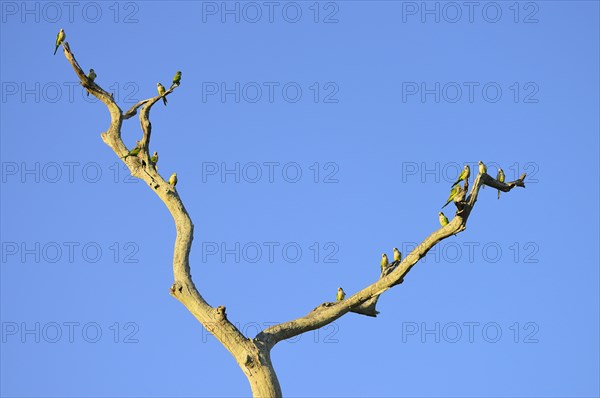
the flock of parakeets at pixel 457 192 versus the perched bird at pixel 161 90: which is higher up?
the perched bird at pixel 161 90

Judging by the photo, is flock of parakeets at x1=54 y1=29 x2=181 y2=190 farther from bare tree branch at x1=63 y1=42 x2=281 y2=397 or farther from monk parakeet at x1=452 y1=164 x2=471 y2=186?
monk parakeet at x1=452 y1=164 x2=471 y2=186

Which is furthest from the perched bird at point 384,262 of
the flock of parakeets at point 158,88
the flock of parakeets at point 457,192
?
Result: the flock of parakeets at point 158,88

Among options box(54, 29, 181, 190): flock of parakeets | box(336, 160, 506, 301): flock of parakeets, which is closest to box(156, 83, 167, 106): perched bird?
box(54, 29, 181, 190): flock of parakeets

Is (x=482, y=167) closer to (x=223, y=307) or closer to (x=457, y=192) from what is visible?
(x=457, y=192)

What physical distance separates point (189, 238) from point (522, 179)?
121 inches

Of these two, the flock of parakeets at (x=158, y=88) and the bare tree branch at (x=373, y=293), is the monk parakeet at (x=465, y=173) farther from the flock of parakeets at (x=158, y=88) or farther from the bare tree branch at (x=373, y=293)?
the flock of parakeets at (x=158, y=88)

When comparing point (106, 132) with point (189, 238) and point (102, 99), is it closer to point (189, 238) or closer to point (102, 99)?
point (102, 99)

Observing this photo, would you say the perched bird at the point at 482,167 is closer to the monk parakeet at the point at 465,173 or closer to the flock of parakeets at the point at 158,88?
the monk parakeet at the point at 465,173

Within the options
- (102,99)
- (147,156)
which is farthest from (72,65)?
(147,156)

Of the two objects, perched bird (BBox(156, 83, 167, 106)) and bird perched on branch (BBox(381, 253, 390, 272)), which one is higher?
perched bird (BBox(156, 83, 167, 106))

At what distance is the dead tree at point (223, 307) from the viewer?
27.9ft

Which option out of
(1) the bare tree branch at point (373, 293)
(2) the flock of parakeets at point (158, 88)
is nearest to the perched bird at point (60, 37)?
(2) the flock of parakeets at point (158, 88)

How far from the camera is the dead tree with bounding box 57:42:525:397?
8.51 meters

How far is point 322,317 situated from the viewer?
29.5ft
